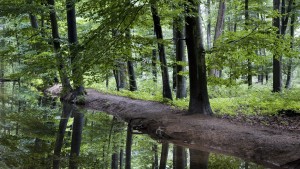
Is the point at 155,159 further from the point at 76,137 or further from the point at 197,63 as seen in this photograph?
the point at 197,63

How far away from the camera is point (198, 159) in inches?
356

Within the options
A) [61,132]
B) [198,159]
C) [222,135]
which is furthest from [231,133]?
[61,132]

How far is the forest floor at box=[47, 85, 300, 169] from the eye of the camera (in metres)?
8.79

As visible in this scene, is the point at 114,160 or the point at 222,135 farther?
the point at 222,135

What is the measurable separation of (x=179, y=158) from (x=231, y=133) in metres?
1.98

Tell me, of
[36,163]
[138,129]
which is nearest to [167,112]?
[138,129]

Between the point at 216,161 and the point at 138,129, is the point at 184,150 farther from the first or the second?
the point at 138,129

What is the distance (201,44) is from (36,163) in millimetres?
7317

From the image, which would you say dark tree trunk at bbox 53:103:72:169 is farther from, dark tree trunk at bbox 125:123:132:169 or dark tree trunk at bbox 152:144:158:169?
dark tree trunk at bbox 152:144:158:169

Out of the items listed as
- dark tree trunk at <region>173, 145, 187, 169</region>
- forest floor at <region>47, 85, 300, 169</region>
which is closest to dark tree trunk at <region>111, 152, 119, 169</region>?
dark tree trunk at <region>173, 145, 187, 169</region>

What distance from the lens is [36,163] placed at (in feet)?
27.4

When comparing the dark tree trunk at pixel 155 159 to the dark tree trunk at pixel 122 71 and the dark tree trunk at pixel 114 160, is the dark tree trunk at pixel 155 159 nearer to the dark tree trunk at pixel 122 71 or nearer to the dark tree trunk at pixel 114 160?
the dark tree trunk at pixel 114 160

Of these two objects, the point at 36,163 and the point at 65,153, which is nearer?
the point at 36,163

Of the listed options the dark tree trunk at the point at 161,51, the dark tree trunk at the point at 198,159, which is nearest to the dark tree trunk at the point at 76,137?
the dark tree trunk at the point at 198,159
